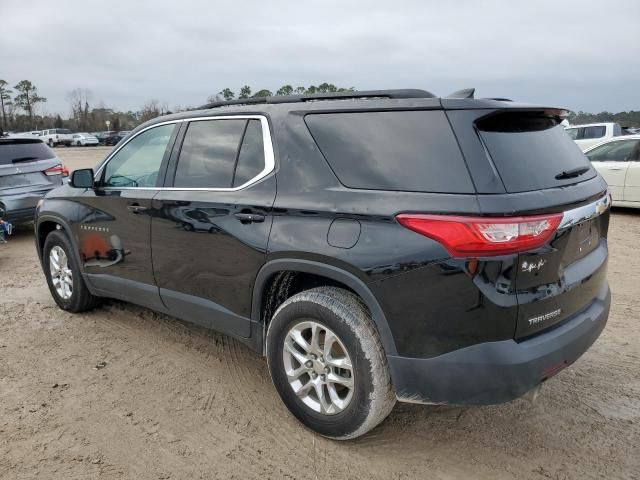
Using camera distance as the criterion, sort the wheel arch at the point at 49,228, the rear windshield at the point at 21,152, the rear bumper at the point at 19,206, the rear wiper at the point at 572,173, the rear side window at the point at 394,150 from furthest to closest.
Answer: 1. the rear windshield at the point at 21,152
2. the rear bumper at the point at 19,206
3. the wheel arch at the point at 49,228
4. the rear wiper at the point at 572,173
5. the rear side window at the point at 394,150

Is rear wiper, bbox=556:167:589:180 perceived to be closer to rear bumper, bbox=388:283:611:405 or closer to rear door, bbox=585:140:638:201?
rear bumper, bbox=388:283:611:405

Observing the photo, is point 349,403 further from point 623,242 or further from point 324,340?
point 623,242

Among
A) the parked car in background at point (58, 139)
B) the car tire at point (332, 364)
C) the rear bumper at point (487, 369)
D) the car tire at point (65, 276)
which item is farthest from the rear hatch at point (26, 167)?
the parked car in background at point (58, 139)

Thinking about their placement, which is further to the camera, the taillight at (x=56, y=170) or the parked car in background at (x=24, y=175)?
the taillight at (x=56, y=170)

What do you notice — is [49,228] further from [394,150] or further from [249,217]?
[394,150]

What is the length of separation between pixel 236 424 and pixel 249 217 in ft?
3.95

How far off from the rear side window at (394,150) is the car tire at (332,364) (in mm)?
635

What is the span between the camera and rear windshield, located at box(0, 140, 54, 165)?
795 centimetres

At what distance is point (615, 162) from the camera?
9977mm

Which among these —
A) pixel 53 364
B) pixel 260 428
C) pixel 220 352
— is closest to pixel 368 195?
pixel 260 428

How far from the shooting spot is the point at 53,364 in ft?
12.6

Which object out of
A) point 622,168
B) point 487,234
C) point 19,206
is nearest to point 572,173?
point 487,234

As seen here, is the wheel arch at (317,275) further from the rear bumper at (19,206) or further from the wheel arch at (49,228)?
the rear bumper at (19,206)

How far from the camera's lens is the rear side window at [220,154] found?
10.4ft
